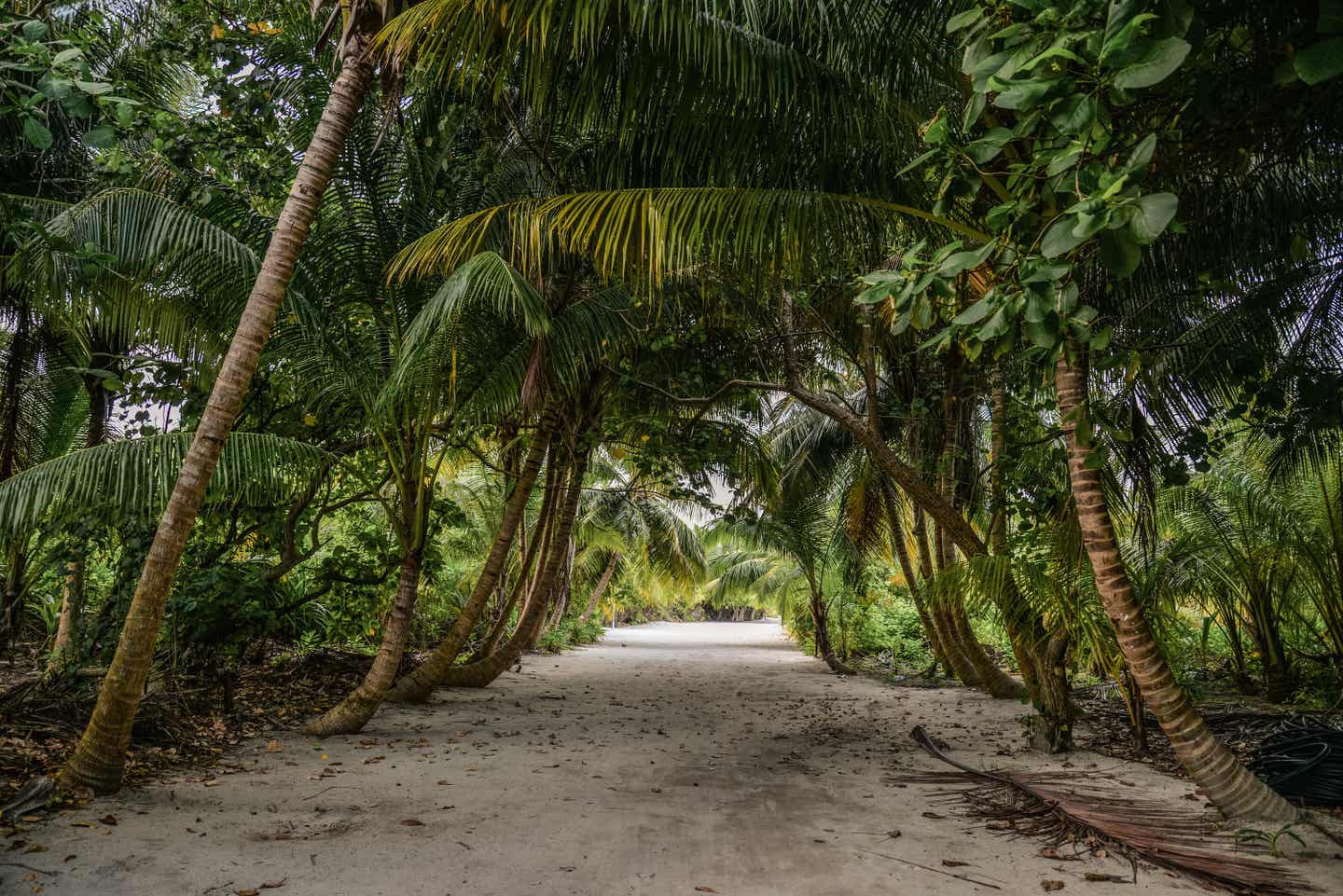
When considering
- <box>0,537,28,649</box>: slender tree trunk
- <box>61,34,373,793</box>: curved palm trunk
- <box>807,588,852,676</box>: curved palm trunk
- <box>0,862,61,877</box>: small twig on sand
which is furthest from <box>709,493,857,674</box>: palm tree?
<box>0,862,61,877</box>: small twig on sand

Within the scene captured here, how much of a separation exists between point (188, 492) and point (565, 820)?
2.46 m

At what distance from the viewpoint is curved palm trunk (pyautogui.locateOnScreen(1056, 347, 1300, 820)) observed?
3320 millimetres

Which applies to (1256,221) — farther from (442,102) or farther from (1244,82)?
(442,102)

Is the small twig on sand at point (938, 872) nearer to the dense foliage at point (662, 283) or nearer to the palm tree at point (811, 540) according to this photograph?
the dense foliage at point (662, 283)

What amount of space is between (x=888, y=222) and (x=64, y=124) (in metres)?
6.32

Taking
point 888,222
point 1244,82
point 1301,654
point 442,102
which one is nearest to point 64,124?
point 442,102

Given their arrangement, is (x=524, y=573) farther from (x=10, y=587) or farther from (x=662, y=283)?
(x=662, y=283)

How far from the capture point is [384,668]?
18.8ft

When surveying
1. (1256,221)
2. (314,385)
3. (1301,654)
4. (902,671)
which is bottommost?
(902,671)

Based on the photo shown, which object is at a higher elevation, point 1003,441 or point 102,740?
point 1003,441

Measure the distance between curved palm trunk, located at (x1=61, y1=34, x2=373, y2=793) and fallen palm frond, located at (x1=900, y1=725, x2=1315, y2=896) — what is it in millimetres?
4209

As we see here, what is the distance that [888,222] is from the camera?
4438 mm

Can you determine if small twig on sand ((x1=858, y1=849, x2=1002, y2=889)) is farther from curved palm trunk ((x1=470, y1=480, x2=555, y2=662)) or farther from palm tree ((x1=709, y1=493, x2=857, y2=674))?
palm tree ((x1=709, y1=493, x2=857, y2=674))

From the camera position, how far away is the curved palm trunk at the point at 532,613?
8.90 metres
